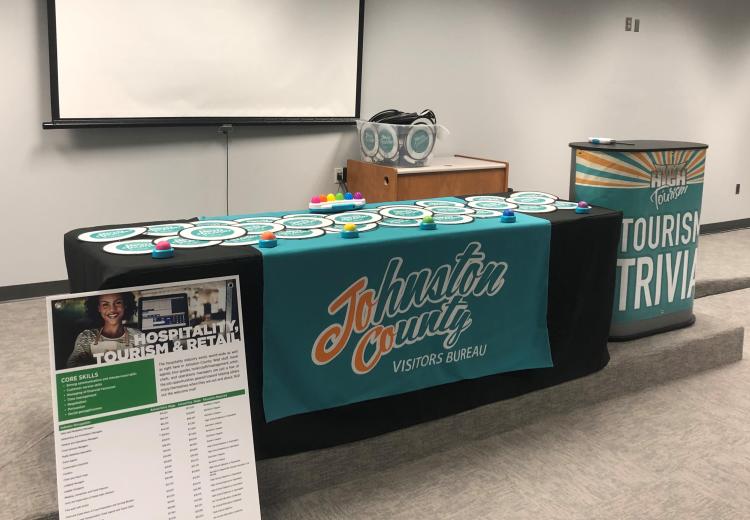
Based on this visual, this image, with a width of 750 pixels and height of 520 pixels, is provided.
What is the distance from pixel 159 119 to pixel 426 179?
1.62 metres

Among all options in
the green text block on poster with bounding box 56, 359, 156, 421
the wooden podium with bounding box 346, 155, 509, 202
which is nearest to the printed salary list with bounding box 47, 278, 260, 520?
the green text block on poster with bounding box 56, 359, 156, 421

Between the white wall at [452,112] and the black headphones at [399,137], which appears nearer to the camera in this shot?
the white wall at [452,112]

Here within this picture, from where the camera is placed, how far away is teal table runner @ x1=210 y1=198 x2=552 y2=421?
2191 millimetres

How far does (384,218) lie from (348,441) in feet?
2.63

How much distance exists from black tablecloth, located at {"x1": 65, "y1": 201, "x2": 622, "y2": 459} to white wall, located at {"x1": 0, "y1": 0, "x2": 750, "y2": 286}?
1.72 m

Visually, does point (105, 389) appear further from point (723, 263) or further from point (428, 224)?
point (723, 263)

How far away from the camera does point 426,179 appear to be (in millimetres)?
4559

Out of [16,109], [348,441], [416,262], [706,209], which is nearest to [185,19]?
[16,109]

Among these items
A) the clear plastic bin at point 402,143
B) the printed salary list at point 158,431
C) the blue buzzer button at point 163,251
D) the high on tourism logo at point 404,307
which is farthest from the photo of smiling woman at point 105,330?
the clear plastic bin at point 402,143

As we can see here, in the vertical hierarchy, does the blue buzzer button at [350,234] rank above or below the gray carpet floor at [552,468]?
above

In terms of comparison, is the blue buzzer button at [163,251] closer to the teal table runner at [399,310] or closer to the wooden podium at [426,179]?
the teal table runner at [399,310]

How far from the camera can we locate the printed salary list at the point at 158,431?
1832 mm

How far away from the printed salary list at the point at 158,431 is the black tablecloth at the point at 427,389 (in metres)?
0.08

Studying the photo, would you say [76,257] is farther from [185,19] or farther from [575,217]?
[185,19]
